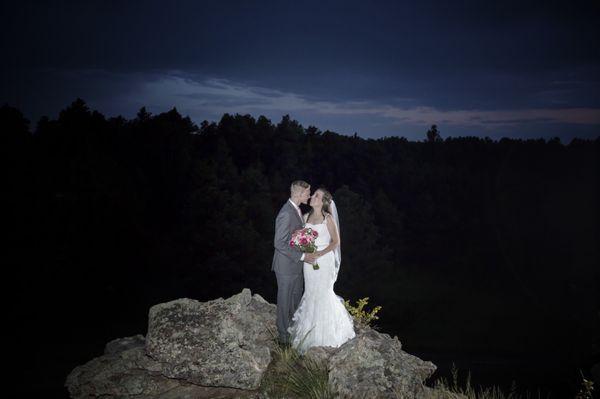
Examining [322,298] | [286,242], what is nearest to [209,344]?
[286,242]

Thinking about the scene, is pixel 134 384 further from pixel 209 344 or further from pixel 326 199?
pixel 326 199

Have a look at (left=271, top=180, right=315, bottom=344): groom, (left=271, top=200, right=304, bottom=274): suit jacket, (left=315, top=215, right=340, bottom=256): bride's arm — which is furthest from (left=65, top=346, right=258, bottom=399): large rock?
(left=315, top=215, right=340, bottom=256): bride's arm

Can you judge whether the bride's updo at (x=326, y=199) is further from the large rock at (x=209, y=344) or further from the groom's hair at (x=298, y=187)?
the large rock at (x=209, y=344)

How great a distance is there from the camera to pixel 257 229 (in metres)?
37.5

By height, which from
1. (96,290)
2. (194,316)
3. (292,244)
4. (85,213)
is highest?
(292,244)

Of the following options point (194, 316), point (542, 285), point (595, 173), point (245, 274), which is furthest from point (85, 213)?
point (595, 173)

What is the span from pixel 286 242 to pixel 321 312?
1.51 meters

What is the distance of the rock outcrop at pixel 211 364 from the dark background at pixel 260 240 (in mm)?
4126

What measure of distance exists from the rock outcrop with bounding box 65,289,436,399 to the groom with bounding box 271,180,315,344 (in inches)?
36.4

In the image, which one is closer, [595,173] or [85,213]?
[85,213]

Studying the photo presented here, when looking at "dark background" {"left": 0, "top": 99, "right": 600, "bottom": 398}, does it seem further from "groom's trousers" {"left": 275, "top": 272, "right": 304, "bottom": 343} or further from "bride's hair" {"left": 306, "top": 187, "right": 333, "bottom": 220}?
"bride's hair" {"left": 306, "top": 187, "right": 333, "bottom": 220}

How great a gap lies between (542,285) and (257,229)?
36069mm

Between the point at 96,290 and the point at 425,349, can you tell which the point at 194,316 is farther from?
the point at 425,349

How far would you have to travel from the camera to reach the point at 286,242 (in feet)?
28.5
